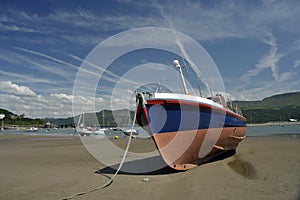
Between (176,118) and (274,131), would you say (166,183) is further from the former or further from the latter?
(274,131)

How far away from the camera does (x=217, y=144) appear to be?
1116 cm

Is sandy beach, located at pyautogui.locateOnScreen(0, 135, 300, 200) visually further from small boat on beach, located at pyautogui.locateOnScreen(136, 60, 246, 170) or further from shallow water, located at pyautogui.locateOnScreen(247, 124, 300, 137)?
shallow water, located at pyautogui.locateOnScreen(247, 124, 300, 137)

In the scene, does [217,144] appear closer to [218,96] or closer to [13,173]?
[218,96]

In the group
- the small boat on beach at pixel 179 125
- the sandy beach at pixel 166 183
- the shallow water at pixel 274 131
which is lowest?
the shallow water at pixel 274 131

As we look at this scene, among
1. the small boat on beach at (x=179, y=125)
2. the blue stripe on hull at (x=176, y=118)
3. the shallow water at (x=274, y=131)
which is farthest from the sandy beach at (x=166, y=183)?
the shallow water at (x=274, y=131)

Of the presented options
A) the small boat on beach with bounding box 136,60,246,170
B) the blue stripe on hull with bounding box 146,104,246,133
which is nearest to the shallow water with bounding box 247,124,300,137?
the small boat on beach with bounding box 136,60,246,170

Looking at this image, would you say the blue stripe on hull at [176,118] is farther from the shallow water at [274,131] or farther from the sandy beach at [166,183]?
Result: the shallow water at [274,131]

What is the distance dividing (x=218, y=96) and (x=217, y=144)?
348cm

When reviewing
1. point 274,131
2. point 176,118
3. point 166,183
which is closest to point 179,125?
point 176,118

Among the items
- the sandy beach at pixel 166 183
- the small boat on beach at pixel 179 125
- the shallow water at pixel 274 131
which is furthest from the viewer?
the shallow water at pixel 274 131

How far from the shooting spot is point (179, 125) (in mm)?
9000

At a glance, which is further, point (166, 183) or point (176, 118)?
point (176, 118)

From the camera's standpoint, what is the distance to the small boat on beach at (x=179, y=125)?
8.65m

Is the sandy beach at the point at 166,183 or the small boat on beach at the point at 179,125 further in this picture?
the small boat on beach at the point at 179,125
